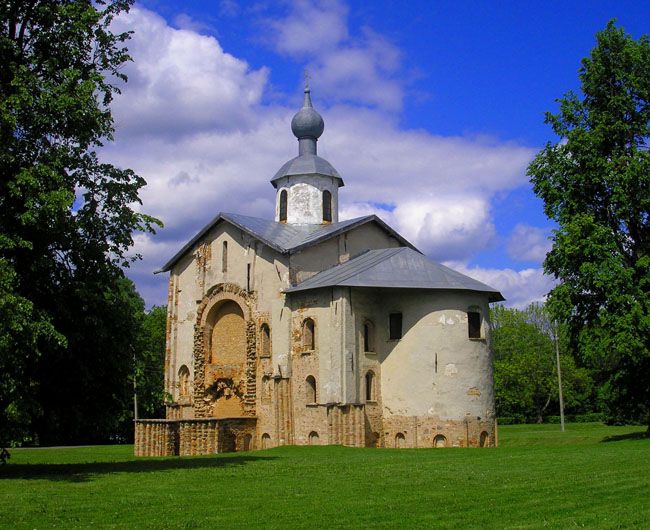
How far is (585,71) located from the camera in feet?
96.8

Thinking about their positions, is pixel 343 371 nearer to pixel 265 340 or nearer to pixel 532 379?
pixel 265 340

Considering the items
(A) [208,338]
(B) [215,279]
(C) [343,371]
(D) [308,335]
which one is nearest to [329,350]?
(C) [343,371]

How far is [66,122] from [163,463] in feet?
31.1

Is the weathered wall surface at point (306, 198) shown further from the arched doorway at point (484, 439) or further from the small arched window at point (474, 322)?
the arched doorway at point (484, 439)

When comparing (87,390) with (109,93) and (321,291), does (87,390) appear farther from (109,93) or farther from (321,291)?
(321,291)

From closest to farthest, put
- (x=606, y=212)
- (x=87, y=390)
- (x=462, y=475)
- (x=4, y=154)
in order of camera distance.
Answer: (x=462, y=475), (x=4, y=154), (x=87, y=390), (x=606, y=212)

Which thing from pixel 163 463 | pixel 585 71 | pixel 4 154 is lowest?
pixel 163 463

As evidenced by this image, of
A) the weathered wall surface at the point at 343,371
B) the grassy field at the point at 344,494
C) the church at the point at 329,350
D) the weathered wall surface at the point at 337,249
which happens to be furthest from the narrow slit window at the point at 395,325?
the grassy field at the point at 344,494

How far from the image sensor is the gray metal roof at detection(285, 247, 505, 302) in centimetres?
3089

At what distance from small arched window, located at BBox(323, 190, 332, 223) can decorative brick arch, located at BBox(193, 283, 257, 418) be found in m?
6.50

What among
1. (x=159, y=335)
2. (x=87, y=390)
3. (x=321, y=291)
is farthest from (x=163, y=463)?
(x=159, y=335)

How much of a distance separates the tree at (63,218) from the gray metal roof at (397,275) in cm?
1210

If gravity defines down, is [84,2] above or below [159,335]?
above

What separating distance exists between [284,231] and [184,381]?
844 cm
